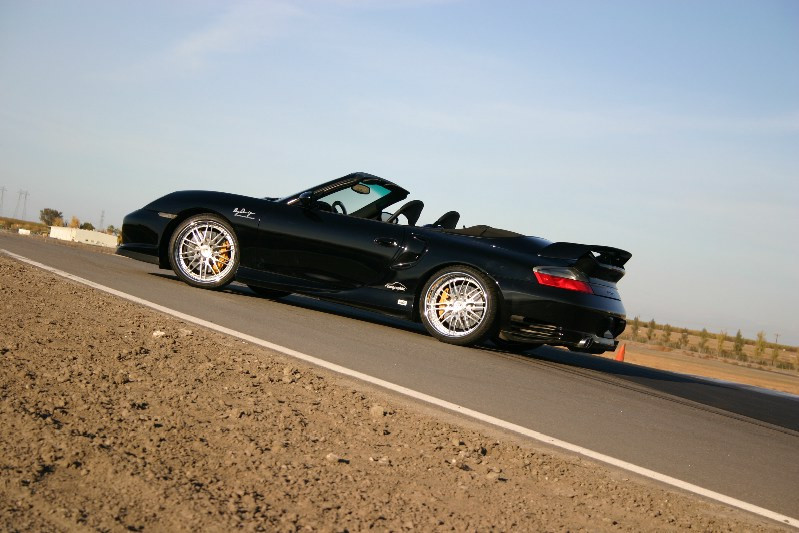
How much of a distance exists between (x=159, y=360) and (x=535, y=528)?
8.94ft

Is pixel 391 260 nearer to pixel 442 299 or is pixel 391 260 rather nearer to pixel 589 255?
pixel 442 299

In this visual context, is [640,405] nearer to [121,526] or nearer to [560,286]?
[560,286]

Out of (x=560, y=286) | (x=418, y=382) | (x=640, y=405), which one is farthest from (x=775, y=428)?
(x=418, y=382)

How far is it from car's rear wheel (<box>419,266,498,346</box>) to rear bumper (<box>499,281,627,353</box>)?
0.15 meters

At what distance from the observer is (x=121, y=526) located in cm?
274

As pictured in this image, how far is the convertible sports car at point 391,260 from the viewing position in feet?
26.3

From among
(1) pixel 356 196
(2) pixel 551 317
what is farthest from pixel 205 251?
(2) pixel 551 317

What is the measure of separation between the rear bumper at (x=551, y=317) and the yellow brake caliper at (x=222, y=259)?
120 inches

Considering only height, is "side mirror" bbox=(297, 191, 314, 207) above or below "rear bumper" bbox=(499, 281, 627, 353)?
above

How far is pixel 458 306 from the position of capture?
27.3 ft

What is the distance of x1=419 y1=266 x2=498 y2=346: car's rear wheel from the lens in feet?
26.6

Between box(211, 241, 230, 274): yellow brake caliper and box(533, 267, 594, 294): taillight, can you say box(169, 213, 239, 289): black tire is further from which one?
box(533, 267, 594, 294): taillight

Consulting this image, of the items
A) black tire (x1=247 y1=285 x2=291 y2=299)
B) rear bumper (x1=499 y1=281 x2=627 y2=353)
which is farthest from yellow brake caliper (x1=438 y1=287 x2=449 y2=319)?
Answer: black tire (x1=247 y1=285 x2=291 y2=299)

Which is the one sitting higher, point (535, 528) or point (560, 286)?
point (560, 286)
